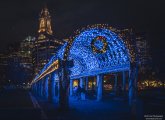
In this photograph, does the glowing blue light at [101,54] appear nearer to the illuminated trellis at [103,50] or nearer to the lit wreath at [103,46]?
the illuminated trellis at [103,50]

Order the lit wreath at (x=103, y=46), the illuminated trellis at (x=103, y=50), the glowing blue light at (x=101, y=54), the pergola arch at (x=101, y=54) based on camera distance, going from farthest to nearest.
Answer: the lit wreath at (x=103, y=46) → the glowing blue light at (x=101, y=54) → the illuminated trellis at (x=103, y=50) → the pergola arch at (x=101, y=54)

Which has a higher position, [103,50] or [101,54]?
[103,50]

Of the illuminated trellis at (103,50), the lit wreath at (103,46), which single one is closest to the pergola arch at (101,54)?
the illuminated trellis at (103,50)

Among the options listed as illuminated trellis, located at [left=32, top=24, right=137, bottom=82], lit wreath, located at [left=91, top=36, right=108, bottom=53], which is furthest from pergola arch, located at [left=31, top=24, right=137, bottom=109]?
lit wreath, located at [left=91, top=36, right=108, bottom=53]

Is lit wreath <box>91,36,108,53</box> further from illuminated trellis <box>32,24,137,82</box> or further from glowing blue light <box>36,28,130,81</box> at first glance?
glowing blue light <box>36,28,130,81</box>

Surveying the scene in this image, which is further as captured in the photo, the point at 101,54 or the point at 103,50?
the point at 101,54

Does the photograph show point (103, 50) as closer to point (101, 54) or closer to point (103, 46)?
point (103, 46)

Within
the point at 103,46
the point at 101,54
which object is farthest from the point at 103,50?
the point at 101,54

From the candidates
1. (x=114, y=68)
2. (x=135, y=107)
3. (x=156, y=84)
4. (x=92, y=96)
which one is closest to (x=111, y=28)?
(x=114, y=68)

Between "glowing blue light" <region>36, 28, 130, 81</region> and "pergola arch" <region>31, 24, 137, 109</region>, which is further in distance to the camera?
"glowing blue light" <region>36, 28, 130, 81</region>

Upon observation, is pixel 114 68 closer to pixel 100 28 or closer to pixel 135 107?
pixel 100 28

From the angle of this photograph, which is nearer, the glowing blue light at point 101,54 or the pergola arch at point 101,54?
the pergola arch at point 101,54

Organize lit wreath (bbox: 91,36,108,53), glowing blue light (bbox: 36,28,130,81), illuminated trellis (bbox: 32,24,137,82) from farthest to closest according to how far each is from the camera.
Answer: lit wreath (bbox: 91,36,108,53) < glowing blue light (bbox: 36,28,130,81) < illuminated trellis (bbox: 32,24,137,82)

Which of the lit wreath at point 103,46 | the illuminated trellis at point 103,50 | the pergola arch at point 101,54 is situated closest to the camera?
the pergola arch at point 101,54
